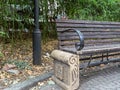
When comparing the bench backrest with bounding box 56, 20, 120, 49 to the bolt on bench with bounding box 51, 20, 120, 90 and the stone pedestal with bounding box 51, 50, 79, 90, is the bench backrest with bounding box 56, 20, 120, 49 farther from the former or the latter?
the stone pedestal with bounding box 51, 50, 79, 90

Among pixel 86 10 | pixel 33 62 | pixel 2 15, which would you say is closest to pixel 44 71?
pixel 33 62

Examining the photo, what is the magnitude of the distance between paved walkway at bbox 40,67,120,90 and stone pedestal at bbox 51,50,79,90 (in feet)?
0.60

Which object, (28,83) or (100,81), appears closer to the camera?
(28,83)

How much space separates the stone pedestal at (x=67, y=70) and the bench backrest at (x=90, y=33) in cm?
52

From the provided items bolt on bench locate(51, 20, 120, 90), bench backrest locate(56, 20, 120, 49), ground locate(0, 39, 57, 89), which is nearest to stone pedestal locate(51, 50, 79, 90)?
bolt on bench locate(51, 20, 120, 90)

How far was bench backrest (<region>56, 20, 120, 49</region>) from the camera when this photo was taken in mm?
5035

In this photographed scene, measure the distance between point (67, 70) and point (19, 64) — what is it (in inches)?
51.0

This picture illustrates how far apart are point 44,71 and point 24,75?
0.45m

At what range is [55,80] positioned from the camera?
4.73 m

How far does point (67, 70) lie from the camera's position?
4.27 meters

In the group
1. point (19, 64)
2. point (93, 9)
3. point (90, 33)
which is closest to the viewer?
point (19, 64)

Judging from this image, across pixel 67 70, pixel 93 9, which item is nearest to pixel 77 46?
pixel 67 70

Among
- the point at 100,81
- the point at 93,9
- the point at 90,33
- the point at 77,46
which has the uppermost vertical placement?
the point at 93,9

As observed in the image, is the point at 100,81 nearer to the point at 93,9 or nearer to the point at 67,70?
the point at 67,70
